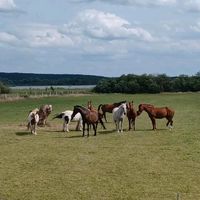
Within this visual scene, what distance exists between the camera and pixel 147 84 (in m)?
115

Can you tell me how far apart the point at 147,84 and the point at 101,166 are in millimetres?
98598

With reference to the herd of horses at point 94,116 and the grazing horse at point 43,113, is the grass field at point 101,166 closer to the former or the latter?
the herd of horses at point 94,116

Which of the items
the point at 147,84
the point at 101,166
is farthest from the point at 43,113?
the point at 147,84

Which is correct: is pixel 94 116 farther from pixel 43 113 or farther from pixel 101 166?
pixel 101 166

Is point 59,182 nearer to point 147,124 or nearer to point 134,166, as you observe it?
point 134,166

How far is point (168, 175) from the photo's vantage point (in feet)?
52.3

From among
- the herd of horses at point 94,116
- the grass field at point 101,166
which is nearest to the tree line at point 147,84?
the herd of horses at point 94,116

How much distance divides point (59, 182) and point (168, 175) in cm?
334

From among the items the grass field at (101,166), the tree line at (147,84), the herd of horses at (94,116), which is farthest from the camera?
the tree line at (147,84)

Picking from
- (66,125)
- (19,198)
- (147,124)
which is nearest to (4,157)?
(19,198)

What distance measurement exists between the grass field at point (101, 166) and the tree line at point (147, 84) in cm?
8878

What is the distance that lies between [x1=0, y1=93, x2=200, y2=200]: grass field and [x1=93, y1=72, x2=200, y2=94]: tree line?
291 ft

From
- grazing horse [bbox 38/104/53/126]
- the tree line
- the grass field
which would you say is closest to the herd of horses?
grazing horse [bbox 38/104/53/126]

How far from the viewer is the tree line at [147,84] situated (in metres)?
115
